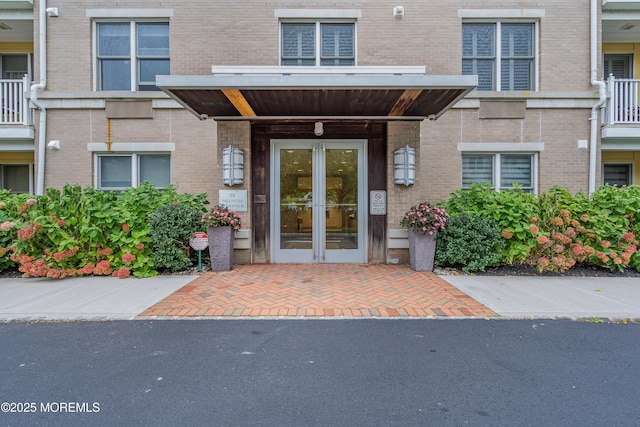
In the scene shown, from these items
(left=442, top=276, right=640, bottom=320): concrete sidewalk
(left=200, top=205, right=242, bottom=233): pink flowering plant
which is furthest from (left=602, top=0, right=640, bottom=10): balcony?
(left=200, top=205, right=242, bottom=233): pink flowering plant

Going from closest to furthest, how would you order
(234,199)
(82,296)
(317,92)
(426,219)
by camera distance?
(82,296) → (317,92) → (426,219) → (234,199)

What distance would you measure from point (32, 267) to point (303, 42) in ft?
24.8

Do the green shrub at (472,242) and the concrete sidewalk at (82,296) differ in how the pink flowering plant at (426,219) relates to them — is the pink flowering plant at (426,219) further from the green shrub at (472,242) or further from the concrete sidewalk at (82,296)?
the concrete sidewalk at (82,296)

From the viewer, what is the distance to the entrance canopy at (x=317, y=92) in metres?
5.01

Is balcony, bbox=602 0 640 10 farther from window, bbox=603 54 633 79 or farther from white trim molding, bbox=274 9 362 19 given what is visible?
white trim molding, bbox=274 9 362 19

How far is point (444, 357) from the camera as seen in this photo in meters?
2.94

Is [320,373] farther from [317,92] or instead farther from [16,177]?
[16,177]

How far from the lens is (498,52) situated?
26.2ft

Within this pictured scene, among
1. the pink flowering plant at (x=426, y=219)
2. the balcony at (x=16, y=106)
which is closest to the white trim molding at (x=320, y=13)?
the pink flowering plant at (x=426, y=219)

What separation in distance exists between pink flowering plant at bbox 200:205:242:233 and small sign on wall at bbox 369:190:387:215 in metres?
3.05

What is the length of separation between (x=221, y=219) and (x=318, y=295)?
2.74m

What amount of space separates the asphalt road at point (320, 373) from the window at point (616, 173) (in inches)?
324

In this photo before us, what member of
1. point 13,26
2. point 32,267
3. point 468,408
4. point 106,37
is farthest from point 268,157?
point 13,26

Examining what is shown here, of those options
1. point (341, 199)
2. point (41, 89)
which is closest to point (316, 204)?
point (341, 199)
